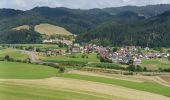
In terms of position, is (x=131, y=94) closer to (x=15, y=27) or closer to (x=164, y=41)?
(x=164, y=41)

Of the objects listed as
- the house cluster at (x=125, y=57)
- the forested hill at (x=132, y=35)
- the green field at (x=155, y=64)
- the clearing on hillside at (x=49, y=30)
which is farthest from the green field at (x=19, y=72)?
the clearing on hillside at (x=49, y=30)

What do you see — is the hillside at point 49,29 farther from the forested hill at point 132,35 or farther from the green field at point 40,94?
the green field at point 40,94

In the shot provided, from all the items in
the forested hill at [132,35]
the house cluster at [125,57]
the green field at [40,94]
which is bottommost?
the green field at [40,94]

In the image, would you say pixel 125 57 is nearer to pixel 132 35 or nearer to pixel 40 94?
pixel 132 35

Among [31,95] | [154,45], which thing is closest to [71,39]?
[154,45]

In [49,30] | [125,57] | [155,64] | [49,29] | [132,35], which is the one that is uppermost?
[49,29]

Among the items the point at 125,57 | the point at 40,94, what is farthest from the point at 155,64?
the point at 40,94

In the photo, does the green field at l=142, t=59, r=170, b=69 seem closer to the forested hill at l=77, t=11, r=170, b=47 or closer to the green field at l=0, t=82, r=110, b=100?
the green field at l=0, t=82, r=110, b=100
